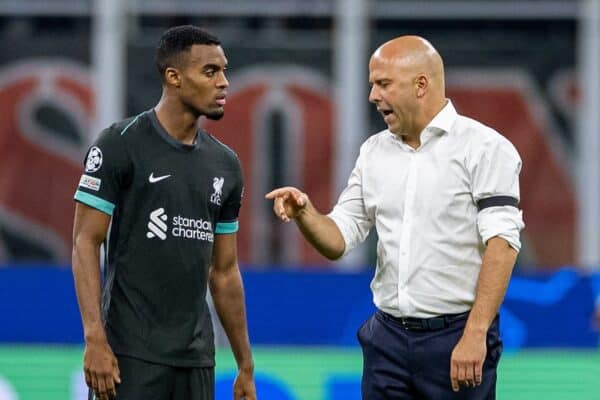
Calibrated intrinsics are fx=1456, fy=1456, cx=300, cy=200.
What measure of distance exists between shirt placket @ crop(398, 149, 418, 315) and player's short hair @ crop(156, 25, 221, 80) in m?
0.91

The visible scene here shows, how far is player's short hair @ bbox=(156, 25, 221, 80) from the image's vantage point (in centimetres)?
547

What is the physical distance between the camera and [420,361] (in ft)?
17.8

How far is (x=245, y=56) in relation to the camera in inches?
537

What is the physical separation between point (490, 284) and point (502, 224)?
8.7 inches

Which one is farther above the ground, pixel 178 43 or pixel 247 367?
pixel 178 43

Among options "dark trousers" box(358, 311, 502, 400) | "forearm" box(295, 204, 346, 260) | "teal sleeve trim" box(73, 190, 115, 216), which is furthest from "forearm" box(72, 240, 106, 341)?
"dark trousers" box(358, 311, 502, 400)

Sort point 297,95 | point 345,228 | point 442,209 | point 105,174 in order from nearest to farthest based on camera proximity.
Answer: point 105,174, point 442,209, point 345,228, point 297,95

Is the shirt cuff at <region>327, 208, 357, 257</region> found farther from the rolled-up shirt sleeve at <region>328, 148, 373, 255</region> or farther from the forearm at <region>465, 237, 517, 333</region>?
the forearm at <region>465, 237, 517, 333</region>

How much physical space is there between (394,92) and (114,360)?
4.66ft

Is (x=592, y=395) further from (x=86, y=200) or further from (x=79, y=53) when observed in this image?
(x=79, y=53)

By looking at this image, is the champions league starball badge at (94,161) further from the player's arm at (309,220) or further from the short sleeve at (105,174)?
the player's arm at (309,220)

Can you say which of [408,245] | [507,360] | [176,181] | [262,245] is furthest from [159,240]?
[262,245]

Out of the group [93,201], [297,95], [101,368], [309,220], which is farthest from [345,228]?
[297,95]

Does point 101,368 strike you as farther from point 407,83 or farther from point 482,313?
point 407,83
